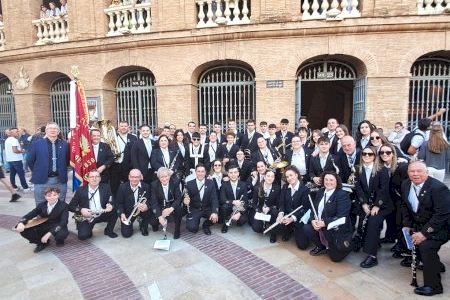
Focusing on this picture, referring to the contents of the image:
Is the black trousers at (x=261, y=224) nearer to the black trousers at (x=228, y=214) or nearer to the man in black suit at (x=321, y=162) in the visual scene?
the black trousers at (x=228, y=214)

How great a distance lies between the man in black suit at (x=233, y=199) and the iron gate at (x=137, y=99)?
736 cm

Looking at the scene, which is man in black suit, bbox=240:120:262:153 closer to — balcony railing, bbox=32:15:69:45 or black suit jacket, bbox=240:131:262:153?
black suit jacket, bbox=240:131:262:153

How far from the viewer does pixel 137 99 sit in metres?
12.9


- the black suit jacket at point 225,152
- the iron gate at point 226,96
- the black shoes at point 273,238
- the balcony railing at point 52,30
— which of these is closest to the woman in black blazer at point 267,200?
the black shoes at point 273,238

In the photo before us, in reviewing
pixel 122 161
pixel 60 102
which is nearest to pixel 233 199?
pixel 122 161

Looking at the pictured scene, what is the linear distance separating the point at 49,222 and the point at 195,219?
2397 mm

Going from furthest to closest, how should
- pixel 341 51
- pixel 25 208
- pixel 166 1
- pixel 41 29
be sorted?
pixel 41 29 < pixel 166 1 < pixel 341 51 < pixel 25 208

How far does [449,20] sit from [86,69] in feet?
40.7

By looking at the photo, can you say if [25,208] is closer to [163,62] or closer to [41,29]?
[163,62]

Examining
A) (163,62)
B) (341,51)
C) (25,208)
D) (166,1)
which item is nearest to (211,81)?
(163,62)

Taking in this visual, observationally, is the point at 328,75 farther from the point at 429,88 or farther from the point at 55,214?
the point at 55,214

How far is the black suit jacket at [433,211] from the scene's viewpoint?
12.2 ft

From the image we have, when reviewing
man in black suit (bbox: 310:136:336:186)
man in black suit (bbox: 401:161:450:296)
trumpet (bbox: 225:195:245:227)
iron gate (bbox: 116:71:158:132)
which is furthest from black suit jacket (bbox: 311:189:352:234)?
iron gate (bbox: 116:71:158:132)

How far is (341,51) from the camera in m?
10.1
